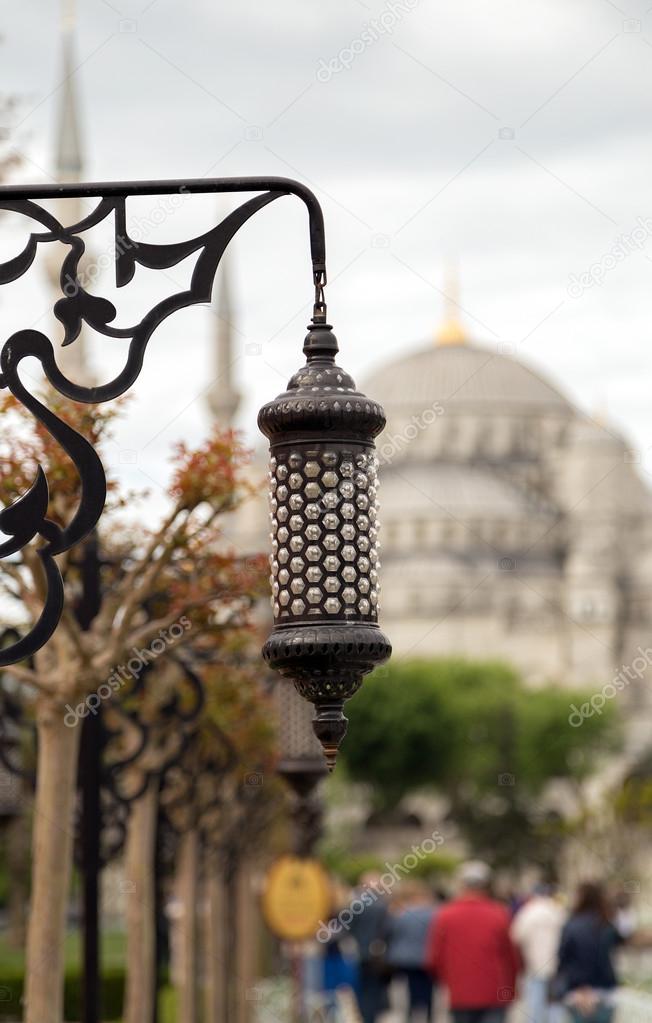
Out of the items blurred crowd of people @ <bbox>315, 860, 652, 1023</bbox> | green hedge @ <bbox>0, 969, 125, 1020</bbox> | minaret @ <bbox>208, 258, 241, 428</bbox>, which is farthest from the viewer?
minaret @ <bbox>208, 258, 241, 428</bbox>

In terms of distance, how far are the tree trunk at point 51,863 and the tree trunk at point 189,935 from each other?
6010 mm

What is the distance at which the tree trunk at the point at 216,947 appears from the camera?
16.3m

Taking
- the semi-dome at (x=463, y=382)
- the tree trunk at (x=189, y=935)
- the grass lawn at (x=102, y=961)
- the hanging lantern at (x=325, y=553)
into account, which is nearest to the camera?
the hanging lantern at (x=325, y=553)

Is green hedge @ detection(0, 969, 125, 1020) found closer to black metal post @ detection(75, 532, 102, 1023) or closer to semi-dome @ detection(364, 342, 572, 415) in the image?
black metal post @ detection(75, 532, 102, 1023)

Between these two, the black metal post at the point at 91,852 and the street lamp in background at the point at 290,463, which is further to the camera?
the black metal post at the point at 91,852

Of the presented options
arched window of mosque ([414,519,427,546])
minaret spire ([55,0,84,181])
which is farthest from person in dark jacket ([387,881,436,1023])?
arched window of mosque ([414,519,427,546])

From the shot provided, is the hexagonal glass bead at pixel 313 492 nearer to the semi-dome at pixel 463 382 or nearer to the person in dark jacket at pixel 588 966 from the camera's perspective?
the person in dark jacket at pixel 588 966

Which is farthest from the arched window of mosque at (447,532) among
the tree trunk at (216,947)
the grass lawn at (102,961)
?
the tree trunk at (216,947)

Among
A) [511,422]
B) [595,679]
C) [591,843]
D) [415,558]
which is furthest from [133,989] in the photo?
[511,422]

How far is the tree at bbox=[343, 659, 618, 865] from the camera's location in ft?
261

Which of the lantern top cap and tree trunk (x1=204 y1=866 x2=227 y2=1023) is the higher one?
tree trunk (x1=204 y1=866 x2=227 y2=1023)

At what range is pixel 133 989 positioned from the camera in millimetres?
12000

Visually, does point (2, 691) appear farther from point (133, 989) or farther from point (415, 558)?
point (415, 558)

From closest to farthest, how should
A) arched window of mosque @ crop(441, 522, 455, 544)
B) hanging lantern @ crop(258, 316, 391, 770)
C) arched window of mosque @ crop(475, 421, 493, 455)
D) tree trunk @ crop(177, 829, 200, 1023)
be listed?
hanging lantern @ crop(258, 316, 391, 770) → tree trunk @ crop(177, 829, 200, 1023) → arched window of mosque @ crop(441, 522, 455, 544) → arched window of mosque @ crop(475, 421, 493, 455)
